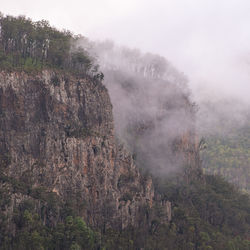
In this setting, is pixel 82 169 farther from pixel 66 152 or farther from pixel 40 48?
pixel 40 48

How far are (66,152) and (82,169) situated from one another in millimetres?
3650

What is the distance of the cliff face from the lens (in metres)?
78.2

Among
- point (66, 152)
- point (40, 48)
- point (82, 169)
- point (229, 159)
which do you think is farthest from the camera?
point (229, 159)

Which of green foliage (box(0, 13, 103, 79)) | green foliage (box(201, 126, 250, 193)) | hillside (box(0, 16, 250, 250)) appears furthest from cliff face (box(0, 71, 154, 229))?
green foliage (box(201, 126, 250, 193))

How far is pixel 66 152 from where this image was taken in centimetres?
8256

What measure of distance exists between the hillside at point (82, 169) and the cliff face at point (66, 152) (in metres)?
0.15

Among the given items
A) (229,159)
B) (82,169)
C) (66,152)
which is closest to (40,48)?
(66,152)

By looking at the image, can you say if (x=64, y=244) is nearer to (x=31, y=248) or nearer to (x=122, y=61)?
(x=31, y=248)

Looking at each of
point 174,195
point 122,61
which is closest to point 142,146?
point 174,195

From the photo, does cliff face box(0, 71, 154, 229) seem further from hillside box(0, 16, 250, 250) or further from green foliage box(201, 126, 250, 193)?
green foliage box(201, 126, 250, 193)

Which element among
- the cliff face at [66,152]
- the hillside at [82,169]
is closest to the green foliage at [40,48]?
the hillside at [82,169]

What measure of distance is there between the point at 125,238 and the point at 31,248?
17.2 metres

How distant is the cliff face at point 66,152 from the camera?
257 feet

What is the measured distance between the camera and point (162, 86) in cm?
12625
